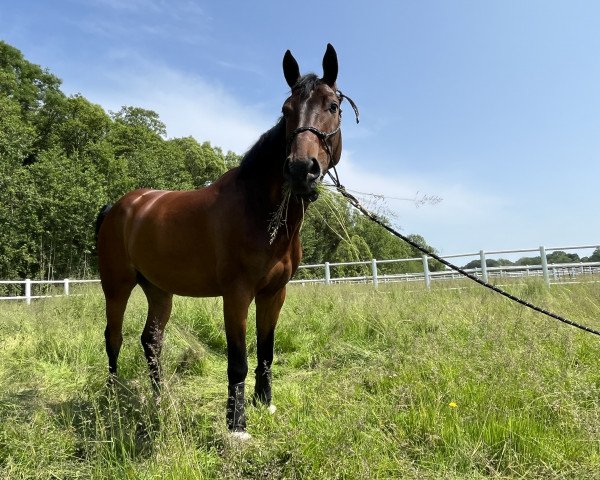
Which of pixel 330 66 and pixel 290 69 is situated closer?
pixel 330 66

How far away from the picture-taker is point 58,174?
20094 millimetres

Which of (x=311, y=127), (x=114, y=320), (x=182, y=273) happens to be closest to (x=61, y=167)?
(x=114, y=320)

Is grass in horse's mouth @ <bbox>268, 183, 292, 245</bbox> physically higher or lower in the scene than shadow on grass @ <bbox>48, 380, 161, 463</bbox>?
higher

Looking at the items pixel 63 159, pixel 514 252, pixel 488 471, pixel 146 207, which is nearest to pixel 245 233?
pixel 146 207

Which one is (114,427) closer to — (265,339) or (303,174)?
(265,339)

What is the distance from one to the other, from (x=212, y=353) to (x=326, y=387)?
8.43 feet

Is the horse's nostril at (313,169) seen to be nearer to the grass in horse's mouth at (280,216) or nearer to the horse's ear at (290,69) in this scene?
the grass in horse's mouth at (280,216)

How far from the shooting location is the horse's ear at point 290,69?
9.77 ft

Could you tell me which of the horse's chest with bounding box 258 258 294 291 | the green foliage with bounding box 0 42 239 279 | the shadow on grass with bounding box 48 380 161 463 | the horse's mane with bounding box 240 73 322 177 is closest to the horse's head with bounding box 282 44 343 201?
the horse's mane with bounding box 240 73 322 177

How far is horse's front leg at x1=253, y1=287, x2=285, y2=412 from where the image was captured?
3.10 meters

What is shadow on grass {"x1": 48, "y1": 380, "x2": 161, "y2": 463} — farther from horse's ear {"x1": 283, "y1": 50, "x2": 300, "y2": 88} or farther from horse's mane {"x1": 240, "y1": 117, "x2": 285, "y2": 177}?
horse's ear {"x1": 283, "y1": 50, "x2": 300, "y2": 88}

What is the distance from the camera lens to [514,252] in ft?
37.5

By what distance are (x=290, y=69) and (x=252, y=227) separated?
1.21m

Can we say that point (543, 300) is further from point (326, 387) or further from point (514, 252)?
point (514, 252)
